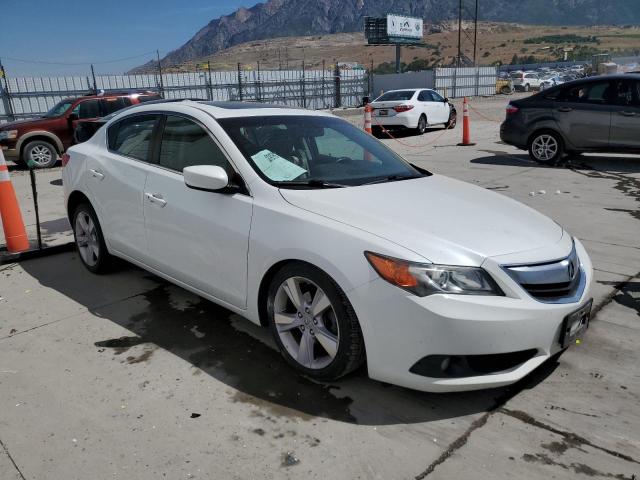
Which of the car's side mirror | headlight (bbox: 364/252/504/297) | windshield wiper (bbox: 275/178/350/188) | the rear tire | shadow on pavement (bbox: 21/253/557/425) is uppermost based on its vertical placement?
the car's side mirror

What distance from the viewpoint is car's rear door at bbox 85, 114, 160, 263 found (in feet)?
13.5

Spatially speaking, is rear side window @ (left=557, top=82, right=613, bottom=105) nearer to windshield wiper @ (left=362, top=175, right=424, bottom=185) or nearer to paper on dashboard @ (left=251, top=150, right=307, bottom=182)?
windshield wiper @ (left=362, top=175, right=424, bottom=185)

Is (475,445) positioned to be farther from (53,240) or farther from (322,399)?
(53,240)

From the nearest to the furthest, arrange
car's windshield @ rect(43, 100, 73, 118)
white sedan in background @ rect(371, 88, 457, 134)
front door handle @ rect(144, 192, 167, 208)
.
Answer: front door handle @ rect(144, 192, 167, 208), car's windshield @ rect(43, 100, 73, 118), white sedan in background @ rect(371, 88, 457, 134)

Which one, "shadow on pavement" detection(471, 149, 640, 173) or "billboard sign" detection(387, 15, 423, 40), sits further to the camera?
"billboard sign" detection(387, 15, 423, 40)

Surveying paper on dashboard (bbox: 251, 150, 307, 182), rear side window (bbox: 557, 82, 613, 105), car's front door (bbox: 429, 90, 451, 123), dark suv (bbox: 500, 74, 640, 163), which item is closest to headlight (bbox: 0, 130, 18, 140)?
dark suv (bbox: 500, 74, 640, 163)

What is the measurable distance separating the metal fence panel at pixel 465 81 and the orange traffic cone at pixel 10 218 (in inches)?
1367

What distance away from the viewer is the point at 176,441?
8.61 feet

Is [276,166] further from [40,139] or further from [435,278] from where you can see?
[40,139]

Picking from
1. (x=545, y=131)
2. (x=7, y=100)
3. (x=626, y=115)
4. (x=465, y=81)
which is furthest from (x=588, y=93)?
(x=465, y=81)

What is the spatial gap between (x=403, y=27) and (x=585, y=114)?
49239 mm

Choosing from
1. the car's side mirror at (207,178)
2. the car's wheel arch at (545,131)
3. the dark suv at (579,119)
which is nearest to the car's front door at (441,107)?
the dark suv at (579,119)

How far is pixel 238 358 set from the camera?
3.41 meters

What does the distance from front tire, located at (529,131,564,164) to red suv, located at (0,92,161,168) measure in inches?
348
